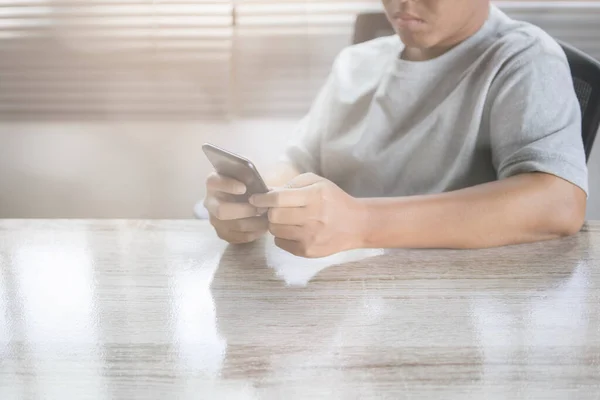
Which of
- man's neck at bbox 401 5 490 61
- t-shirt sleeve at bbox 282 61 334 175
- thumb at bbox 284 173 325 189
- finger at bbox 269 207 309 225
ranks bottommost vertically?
t-shirt sleeve at bbox 282 61 334 175

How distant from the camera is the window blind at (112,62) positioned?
1354 millimetres

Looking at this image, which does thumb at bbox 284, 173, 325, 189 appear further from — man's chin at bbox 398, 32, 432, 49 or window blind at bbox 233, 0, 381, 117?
window blind at bbox 233, 0, 381, 117

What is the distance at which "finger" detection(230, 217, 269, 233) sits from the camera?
79 cm

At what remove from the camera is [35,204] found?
55.7 inches

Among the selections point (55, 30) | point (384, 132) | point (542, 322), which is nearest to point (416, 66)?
point (384, 132)

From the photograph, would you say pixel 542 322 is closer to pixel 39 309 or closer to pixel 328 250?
pixel 328 250

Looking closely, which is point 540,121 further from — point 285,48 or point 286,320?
point 285,48

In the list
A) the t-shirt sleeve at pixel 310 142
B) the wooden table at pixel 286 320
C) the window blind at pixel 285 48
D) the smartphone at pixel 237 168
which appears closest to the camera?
the wooden table at pixel 286 320

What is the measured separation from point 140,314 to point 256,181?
0.21 metres

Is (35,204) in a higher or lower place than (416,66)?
lower

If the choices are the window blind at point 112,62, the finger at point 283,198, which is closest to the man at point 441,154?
the finger at point 283,198

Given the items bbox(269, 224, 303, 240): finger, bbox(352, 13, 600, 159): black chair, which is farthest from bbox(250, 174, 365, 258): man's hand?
bbox(352, 13, 600, 159): black chair

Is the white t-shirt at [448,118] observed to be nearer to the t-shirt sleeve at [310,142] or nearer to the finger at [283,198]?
the t-shirt sleeve at [310,142]

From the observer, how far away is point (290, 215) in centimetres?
74
